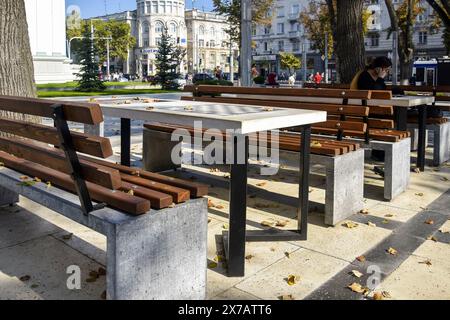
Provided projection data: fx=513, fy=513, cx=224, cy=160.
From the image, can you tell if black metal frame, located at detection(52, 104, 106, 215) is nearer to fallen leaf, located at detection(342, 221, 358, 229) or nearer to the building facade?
fallen leaf, located at detection(342, 221, 358, 229)

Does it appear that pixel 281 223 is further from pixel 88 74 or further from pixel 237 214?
pixel 88 74

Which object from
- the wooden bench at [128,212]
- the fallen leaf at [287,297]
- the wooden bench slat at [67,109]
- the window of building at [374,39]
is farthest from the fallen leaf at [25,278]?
the window of building at [374,39]

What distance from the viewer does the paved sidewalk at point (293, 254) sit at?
11.1ft

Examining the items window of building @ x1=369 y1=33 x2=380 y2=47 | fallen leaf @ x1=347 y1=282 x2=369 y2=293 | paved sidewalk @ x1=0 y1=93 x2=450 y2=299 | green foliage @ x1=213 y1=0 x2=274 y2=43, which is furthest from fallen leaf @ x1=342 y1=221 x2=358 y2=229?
window of building @ x1=369 y1=33 x2=380 y2=47

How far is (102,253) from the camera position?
3977mm

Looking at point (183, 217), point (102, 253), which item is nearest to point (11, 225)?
point (102, 253)

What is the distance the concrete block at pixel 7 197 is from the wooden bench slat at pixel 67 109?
178 cm

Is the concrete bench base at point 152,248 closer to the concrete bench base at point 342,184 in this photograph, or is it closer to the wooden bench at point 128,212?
the wooden bench at point 128,212

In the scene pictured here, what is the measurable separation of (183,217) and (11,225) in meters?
2.37

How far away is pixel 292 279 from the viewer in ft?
11.5

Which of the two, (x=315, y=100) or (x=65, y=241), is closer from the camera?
(x=65, y=241)

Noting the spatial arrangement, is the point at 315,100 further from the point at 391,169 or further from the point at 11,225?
the point at 11,225

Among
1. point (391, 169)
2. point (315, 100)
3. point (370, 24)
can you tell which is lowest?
point (391, 169)

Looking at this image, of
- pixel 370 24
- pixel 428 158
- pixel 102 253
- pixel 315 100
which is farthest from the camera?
pixel 370 24
